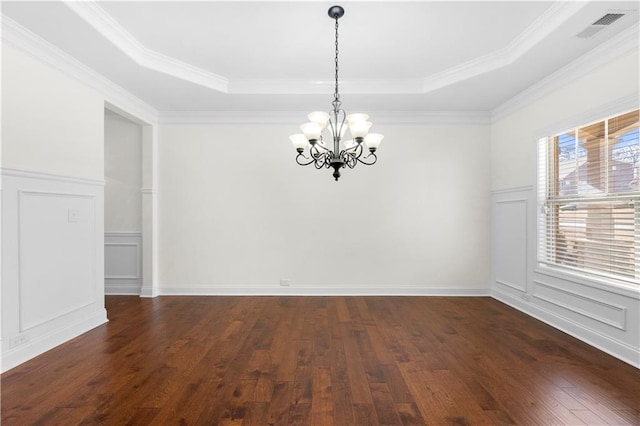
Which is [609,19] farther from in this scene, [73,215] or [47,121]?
[73,215]

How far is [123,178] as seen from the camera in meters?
5.45

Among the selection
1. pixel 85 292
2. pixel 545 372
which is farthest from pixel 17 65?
pixel 545 372

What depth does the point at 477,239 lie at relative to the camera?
17.6ft

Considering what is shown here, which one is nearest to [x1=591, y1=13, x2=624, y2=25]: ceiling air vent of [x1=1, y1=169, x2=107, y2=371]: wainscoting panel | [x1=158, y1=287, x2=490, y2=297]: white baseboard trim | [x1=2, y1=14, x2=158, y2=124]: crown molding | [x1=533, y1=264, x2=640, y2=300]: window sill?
[x1=533, y1=264, x2=640, y2=300]: window sill

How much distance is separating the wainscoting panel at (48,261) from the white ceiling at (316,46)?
1.39 m

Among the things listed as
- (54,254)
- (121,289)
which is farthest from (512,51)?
(121,289)

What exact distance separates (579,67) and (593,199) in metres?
1.36

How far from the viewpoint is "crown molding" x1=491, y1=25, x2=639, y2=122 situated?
3023 millimetres

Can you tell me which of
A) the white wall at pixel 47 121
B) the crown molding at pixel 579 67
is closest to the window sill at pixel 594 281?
the crown molding at pixel 579 67

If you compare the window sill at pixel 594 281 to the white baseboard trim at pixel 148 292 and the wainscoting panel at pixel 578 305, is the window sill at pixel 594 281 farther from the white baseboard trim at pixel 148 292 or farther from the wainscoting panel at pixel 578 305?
the white baseboard trim at pixel 148 292

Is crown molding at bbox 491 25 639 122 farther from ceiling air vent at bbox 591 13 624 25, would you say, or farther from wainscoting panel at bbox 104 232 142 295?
wainscoting panel at bbox 104 232 142 295

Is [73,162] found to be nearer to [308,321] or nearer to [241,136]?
[241,136]

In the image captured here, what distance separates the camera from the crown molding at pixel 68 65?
2.92 m

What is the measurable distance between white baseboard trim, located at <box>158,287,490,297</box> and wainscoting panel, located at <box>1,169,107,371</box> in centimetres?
139
